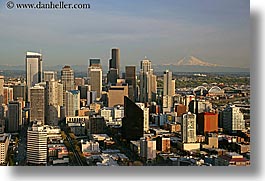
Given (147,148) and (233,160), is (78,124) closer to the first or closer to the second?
(147,148)

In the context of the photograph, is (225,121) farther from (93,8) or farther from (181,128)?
(93,8)

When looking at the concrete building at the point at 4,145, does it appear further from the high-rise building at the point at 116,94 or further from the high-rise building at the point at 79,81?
the high-rise building at the point at 116,94

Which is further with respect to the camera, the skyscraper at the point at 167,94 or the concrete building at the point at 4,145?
the skyscraper at the point at 167,94

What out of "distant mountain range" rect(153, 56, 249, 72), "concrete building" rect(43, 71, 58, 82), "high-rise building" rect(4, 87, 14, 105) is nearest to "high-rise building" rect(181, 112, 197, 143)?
"distant mountain range" rect(153, 56, 249, 72)

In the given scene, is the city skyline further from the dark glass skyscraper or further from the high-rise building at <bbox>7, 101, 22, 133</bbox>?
the high-rise building at <bbox>7, 101, 22, 133</bbox>

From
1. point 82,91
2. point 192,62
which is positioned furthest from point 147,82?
point 82,91

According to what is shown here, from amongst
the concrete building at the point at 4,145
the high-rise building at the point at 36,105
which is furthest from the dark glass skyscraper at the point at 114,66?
the concrete building at the point at 4,145
